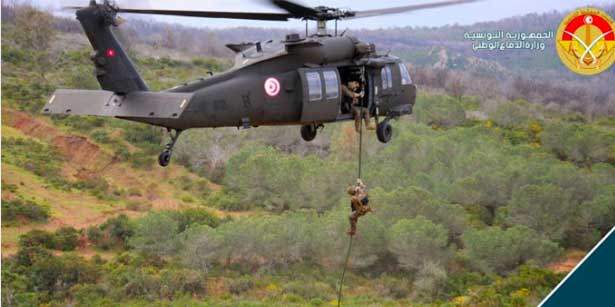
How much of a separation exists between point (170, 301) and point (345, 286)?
684 centimetres

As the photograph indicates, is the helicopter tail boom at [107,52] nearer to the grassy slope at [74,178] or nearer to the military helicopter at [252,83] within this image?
the military helicopter at [252,83]

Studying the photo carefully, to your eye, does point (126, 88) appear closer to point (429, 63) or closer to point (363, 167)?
point (363, 167)

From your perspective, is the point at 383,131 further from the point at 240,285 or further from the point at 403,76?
the point at 240,285

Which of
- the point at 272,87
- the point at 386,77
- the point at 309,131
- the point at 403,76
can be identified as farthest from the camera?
the point at 403,76

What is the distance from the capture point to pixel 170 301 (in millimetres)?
35031

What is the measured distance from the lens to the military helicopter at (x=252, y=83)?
15.0 m

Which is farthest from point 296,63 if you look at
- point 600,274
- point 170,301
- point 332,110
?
point 600,274

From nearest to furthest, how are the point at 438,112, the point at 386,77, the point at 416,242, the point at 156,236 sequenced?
the point at 386,77 → the point at 156,236 → the point at 416,242 → the point at 438,112

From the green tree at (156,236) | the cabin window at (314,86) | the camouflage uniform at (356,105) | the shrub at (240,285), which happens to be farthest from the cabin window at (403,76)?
the green tree at (156,236)

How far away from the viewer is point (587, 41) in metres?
49.6

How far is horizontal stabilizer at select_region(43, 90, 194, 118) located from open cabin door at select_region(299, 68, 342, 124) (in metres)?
2.05

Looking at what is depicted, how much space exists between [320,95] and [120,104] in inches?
131

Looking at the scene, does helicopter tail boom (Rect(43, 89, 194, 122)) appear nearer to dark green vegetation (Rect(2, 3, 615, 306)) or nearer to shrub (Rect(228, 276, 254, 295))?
dark green vegetation (Rect(2, 3, 615, 306))

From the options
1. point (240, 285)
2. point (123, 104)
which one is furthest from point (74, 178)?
point (123, 104)
